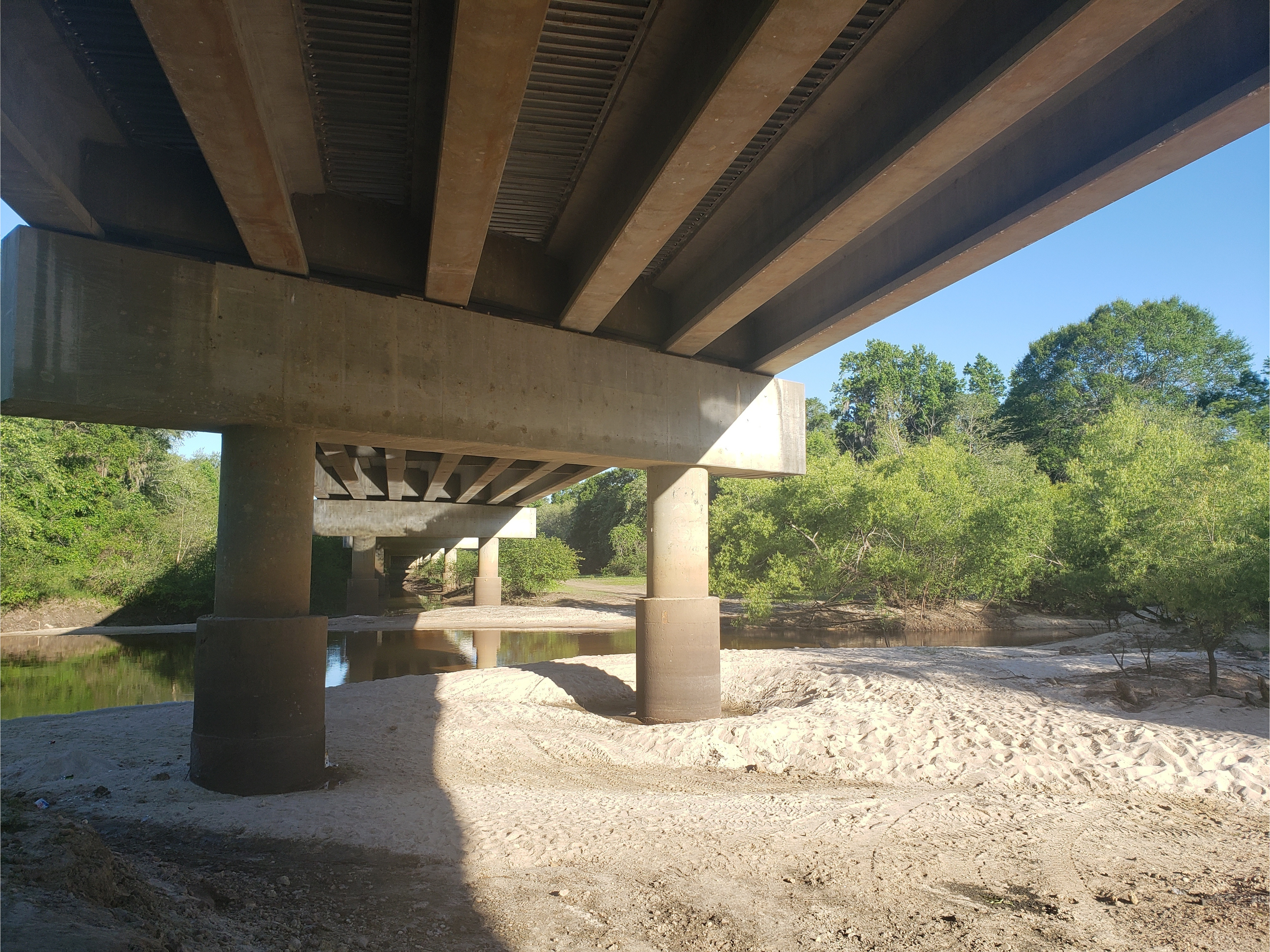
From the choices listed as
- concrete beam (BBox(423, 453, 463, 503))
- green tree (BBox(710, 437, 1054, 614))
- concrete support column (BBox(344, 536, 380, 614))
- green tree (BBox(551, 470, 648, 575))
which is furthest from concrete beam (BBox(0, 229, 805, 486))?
green tree (BBox(551, 470, 648, 575))

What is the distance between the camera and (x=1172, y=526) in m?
12.5

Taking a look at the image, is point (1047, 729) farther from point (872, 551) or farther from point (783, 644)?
point (872, 551)

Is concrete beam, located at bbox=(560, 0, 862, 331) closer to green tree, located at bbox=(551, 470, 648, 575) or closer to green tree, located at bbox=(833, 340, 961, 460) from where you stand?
green tree, located at bbox=(551, 470, 648, 575)

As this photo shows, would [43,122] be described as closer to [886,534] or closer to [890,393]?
[886,534]

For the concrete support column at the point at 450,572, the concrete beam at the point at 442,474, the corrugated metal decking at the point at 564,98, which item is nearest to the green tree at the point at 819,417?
the concrete support column at the point at 450,572

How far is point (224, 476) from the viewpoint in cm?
737

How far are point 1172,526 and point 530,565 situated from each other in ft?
109

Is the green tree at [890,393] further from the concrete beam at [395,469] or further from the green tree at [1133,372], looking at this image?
the concrete beam at [395,469]

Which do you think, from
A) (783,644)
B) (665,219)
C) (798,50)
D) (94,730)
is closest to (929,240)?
(665,219)

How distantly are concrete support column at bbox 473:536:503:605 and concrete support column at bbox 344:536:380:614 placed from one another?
15.8ft

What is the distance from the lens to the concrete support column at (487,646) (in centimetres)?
1791

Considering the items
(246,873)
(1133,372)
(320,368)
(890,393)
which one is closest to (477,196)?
(320,368)

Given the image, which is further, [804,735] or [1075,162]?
[804,735]

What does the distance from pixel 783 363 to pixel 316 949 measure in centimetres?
937
